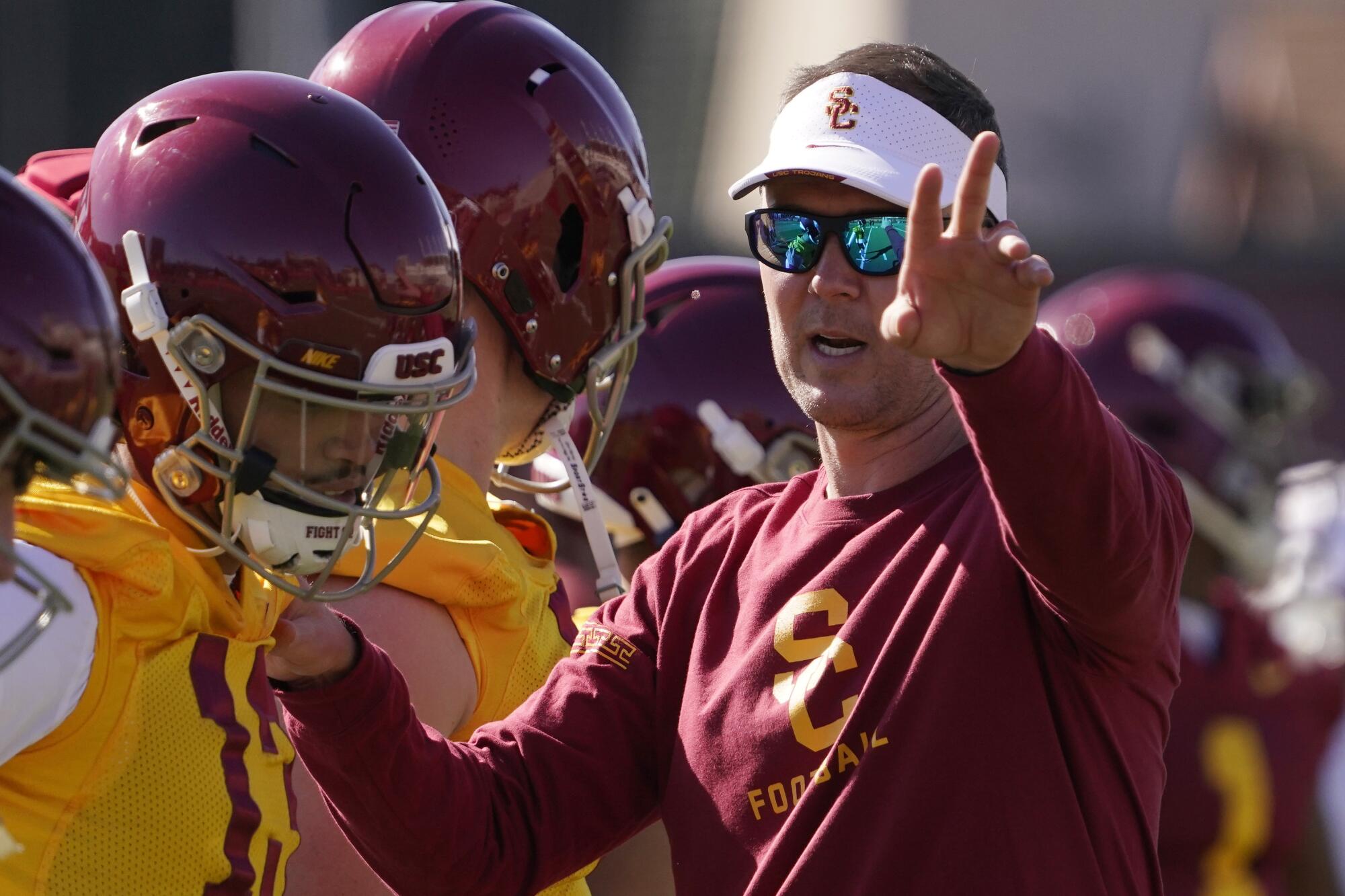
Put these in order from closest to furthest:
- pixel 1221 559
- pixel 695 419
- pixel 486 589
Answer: pixel 486 589 → pixel 695 419 → pixel 1221 559

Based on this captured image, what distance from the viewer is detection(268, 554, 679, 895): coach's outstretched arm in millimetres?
2205

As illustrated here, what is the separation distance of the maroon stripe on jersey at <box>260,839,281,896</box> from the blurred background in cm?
709

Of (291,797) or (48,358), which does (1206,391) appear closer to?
(291,797)

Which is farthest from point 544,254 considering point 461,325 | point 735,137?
point 735,137

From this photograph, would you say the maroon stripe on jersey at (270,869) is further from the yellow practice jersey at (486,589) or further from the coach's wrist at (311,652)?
the yellow practice jersey at (486,589)

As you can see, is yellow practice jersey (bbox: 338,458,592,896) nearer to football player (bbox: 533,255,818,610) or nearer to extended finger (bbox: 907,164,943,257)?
football player (bbox: 533,255,818,610)

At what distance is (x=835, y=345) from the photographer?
2488mm

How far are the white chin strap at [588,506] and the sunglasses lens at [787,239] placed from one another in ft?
2.13

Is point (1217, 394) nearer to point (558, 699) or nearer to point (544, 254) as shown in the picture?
point (544, 254)

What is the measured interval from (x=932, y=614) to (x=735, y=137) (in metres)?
12.5

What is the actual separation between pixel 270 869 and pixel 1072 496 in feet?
3.25

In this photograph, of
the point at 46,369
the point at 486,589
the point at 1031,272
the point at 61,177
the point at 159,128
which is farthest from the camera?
the point at 486,589

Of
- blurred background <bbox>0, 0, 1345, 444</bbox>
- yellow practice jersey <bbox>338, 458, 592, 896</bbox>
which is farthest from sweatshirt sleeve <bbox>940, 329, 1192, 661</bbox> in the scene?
blurred background <bbox>0, 0, 1345, 444</bbox>

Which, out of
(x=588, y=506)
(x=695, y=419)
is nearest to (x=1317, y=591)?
(x=695, y=419)
